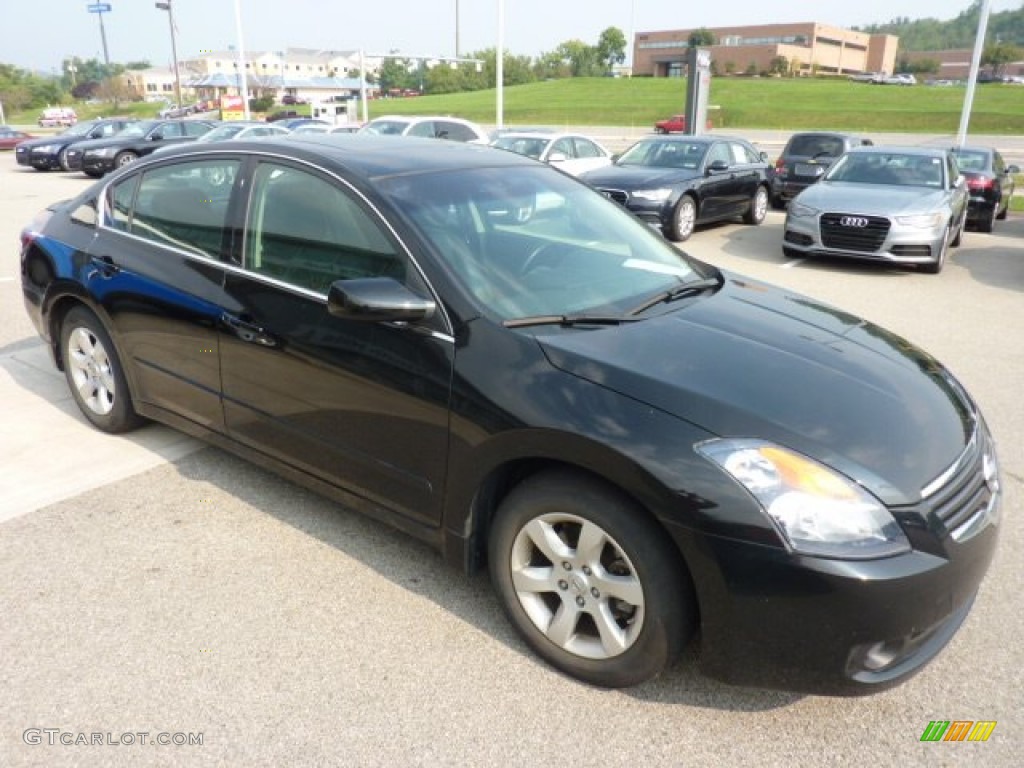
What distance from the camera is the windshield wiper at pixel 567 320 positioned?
2.74 m

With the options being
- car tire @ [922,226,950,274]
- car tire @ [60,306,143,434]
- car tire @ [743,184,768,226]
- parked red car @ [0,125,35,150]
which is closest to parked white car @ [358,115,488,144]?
car tire @ [743,184,768,226]

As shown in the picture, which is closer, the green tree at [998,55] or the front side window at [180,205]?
the front side window at [180,205]

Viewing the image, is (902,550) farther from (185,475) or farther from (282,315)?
(185,475)

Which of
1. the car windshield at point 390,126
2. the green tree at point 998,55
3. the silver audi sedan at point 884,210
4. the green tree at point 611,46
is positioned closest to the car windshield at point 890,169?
the silver audi sedan at point 884,210

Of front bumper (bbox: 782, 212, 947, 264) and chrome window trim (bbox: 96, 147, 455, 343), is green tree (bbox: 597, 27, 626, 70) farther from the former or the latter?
chrome window trim (bbox: 96, 147, 455, 343)

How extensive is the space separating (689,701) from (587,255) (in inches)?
69.8

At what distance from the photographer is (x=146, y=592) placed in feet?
10.0

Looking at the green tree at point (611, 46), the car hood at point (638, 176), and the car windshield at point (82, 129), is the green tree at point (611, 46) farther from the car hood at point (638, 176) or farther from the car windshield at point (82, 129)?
the car hood at point (638, 176)

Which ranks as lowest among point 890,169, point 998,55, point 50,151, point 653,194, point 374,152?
point 50,151

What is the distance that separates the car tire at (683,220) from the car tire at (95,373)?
28.4 feet

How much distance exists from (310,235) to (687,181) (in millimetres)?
9510

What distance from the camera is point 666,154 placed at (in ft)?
42.0

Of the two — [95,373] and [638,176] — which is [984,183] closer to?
[638,176]

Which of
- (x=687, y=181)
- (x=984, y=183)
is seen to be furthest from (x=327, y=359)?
(x=984, y=183)
